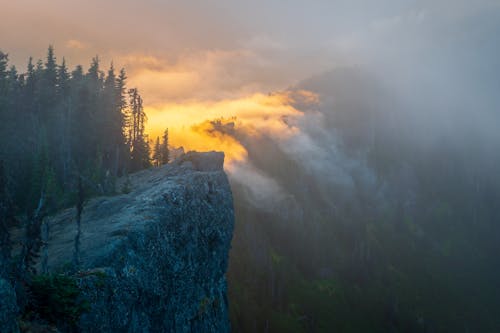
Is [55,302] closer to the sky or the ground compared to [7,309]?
closer to the ground

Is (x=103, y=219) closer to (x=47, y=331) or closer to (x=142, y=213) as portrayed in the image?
(x=142, y=213)

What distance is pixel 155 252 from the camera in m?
35.0

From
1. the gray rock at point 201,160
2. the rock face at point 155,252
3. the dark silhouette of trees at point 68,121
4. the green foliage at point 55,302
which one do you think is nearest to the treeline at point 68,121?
the dark silhouette of trees at point 68,121

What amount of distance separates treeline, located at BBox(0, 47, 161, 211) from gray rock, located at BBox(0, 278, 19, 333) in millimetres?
48809

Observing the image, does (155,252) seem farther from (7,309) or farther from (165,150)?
(165,150)

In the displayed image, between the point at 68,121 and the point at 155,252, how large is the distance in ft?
171

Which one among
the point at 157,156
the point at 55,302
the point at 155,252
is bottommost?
the point at 55,302

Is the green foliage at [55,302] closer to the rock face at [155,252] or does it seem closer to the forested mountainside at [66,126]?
the rock face at [155,252]

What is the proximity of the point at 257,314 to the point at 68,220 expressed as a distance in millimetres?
134520

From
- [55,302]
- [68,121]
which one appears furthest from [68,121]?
[55,302]

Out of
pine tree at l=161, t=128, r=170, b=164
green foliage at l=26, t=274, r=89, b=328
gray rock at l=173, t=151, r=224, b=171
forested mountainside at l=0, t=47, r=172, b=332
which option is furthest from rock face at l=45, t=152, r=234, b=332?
pine tree at l=161, t=128, r=170, b=164

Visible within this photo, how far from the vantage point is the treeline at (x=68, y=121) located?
72.6 metres

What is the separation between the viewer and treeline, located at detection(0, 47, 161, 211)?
7262 cm

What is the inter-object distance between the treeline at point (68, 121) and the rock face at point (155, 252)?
73.9ft
